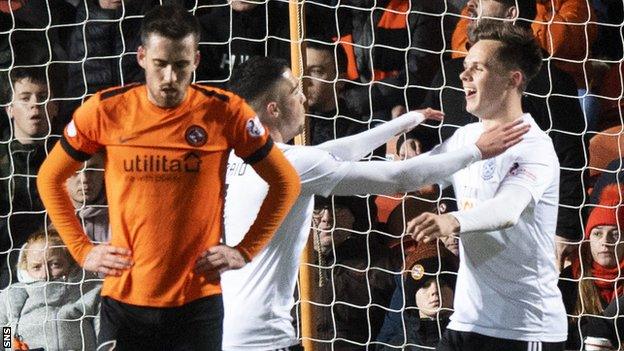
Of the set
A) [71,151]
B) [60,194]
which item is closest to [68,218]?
[60,194]

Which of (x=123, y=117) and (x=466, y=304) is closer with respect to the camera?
(x=123, y=117)

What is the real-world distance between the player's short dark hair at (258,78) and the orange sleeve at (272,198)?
0.44m

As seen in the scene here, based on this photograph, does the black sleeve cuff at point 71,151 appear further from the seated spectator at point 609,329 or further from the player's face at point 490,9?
the player's face at point 490,9

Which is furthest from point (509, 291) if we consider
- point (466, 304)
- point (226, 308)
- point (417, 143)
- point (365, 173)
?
point (417, 143)

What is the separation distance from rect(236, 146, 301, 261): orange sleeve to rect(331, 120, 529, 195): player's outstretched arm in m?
0.32

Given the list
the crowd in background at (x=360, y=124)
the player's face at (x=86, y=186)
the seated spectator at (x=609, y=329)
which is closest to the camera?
the seated spectator at (x=609, y=329)

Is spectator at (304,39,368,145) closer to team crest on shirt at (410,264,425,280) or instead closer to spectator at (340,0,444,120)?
spectator at (340,0,444,120)

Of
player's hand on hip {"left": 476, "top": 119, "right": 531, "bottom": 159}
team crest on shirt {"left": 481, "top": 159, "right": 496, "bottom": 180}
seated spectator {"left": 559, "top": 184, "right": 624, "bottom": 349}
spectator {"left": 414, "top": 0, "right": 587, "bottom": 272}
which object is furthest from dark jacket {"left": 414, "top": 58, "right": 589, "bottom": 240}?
player's hand on hip {"left": 476, "top": 119, "right": 531, "bottom": 159}

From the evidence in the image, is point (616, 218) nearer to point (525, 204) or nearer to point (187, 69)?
point (525, 204)

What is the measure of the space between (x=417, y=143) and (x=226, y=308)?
1.92 m

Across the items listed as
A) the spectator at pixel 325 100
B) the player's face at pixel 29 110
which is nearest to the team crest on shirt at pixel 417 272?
the spectator at pixel 325 100

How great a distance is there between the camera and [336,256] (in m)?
6.01

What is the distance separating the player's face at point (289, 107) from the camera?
4715 mm

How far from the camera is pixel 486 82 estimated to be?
4.95 m
